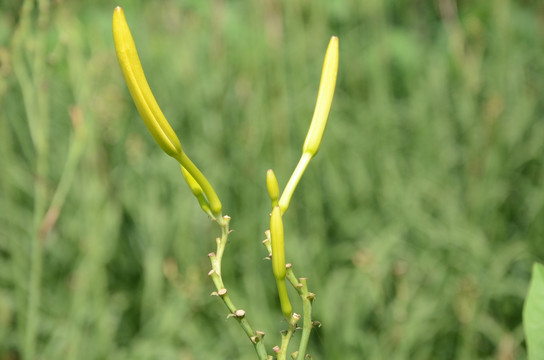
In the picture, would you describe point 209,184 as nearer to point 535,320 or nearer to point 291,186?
point 291,186

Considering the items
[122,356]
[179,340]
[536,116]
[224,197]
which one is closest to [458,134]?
[536,116]

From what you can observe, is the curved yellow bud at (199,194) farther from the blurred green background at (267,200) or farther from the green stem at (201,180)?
the blurred green background at (267,200)

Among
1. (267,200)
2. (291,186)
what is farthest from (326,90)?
(267,200)

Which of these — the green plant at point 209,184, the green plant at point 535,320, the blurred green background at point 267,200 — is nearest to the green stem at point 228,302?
the green plant at point 209,184

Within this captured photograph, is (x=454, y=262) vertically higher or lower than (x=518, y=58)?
lower

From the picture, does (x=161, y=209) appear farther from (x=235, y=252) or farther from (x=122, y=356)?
Result: (x=122, y=356)

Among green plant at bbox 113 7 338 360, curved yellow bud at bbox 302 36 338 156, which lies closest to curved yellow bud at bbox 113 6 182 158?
green plant at bbox 113 7 338 360
